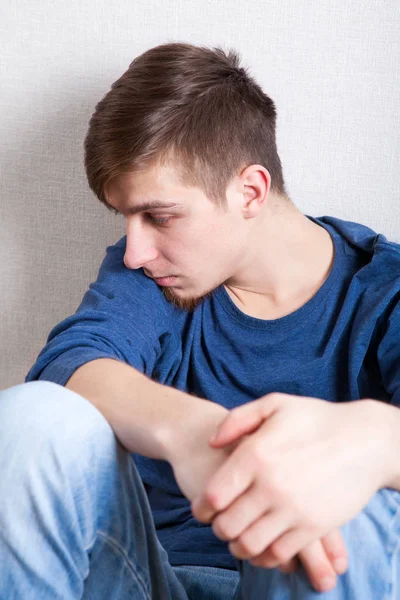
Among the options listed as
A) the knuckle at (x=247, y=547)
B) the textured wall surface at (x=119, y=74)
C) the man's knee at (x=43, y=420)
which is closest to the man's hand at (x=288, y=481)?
the knuckle at (x=247, y=547)

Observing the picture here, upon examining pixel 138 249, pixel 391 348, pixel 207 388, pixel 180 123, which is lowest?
pixel 207 388

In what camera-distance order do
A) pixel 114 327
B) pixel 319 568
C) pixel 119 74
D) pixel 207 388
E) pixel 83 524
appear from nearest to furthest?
1. pixel 319 568
2. pixel 83 524
3. pixel 114 327
4. pixel 207 388
5. pixel 119 74

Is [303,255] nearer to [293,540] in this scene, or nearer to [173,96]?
[173,96]

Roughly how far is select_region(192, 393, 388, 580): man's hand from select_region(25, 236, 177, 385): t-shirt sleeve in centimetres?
32

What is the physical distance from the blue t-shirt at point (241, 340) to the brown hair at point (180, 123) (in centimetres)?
17

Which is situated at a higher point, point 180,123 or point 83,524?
point 180,123

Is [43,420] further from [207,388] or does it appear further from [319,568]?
[207,388]

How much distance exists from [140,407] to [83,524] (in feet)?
0.46

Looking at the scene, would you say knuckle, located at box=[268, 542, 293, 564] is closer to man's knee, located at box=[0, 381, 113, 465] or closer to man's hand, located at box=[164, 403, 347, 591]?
man's hand, located at box=[164, 403, 347, 591]

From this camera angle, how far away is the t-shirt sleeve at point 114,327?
1.02 meters

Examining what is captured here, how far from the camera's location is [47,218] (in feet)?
4.88

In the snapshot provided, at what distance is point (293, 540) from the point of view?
704 mm

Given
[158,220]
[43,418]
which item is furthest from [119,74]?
[43,418]

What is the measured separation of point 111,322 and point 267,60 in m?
0.57
